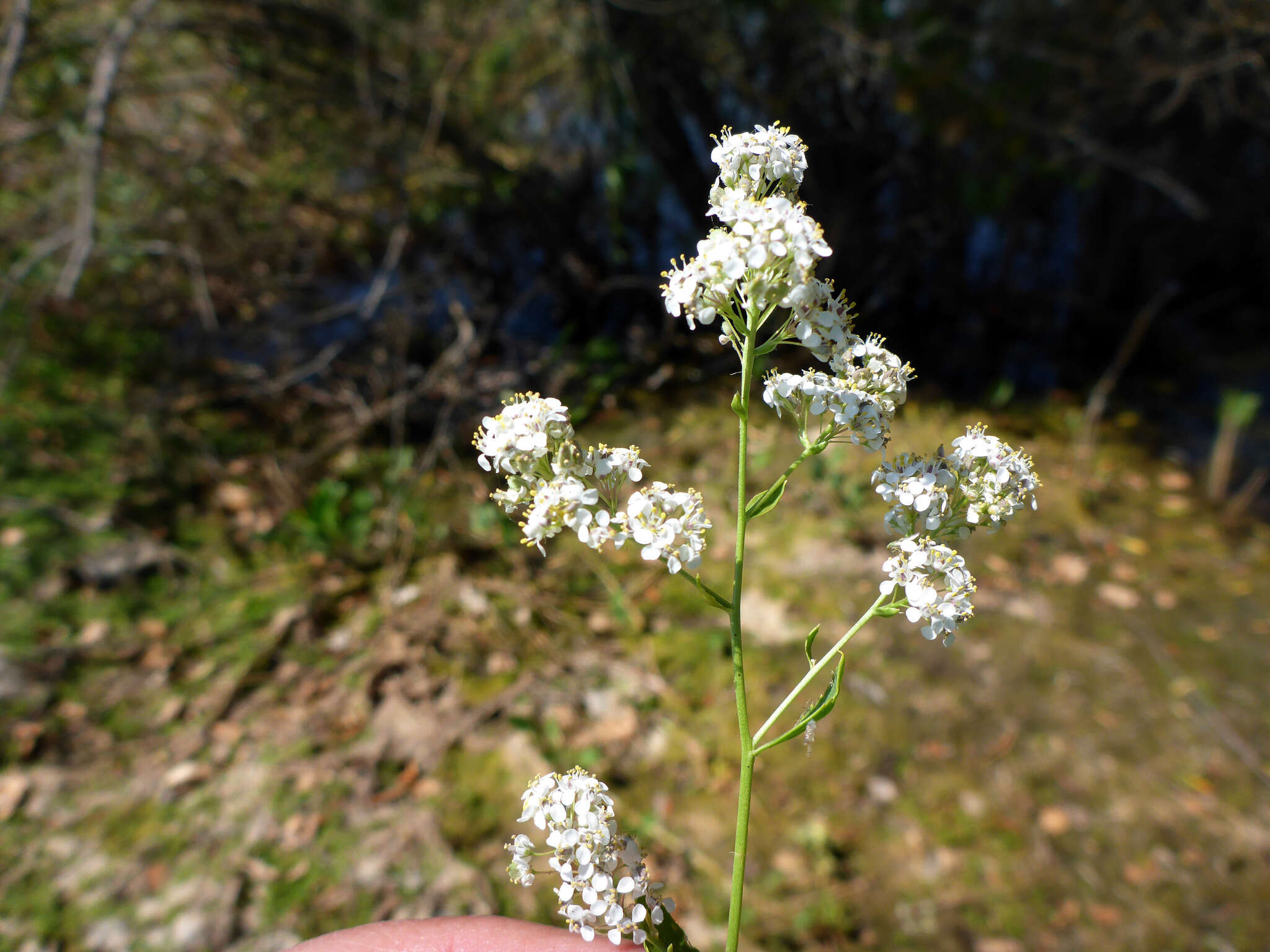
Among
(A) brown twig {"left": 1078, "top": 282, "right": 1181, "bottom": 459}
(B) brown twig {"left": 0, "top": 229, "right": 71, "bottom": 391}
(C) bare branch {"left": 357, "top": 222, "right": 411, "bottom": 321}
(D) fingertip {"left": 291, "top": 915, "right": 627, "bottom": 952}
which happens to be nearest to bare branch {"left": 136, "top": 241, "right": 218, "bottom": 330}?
(B) brown twig {"left": 0, "top": 229, "right": 71, "bottom": 391}

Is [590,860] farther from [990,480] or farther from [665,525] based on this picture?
[990,480]

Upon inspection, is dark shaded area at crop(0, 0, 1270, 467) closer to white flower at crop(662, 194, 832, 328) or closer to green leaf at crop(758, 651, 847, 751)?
white flower at crop(662, 194, 832, 328)

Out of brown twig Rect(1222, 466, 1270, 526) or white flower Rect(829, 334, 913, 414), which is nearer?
white flower Rect(829, 334, 913, 414)

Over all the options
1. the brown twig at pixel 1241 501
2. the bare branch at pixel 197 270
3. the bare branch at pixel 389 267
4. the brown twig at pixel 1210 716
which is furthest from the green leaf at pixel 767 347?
the brown twig at pixel 1241 501

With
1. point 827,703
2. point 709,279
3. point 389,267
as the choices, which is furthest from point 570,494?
point 389,267

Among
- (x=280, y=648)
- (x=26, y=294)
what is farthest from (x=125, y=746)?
(x=26, y=294)
